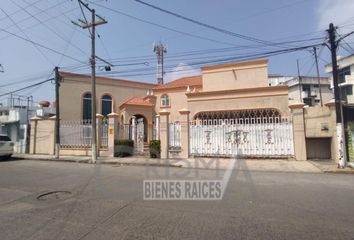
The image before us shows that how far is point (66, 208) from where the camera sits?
210 inches

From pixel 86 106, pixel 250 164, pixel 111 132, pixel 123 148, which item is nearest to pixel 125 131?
pixel 111 132

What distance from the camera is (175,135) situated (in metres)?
14.9

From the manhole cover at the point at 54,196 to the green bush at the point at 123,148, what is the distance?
8.97 meters

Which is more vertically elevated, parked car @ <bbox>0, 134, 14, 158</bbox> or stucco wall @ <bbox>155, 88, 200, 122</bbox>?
stucco wall @ <bbox>155, 88, 200, 122</bbox>

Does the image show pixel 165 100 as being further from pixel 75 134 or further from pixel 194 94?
pixel 75 134

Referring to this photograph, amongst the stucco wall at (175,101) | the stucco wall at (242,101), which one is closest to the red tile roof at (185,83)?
the stucco wall at (175,101)

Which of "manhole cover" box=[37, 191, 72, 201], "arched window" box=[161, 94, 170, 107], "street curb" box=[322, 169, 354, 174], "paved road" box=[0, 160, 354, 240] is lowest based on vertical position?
"street curb" box=[322, 169, 354, 174]

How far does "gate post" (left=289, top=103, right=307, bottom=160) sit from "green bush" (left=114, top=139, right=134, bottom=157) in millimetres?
9571

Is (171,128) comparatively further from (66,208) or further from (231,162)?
(66,208)

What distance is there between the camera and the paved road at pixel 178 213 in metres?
3.99

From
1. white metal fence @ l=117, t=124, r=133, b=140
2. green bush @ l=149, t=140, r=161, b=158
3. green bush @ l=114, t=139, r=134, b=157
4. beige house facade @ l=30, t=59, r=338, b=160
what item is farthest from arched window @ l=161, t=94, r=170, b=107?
green bush @ l=149, t=140, r=161, b=158

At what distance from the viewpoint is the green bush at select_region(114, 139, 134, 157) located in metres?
15.8

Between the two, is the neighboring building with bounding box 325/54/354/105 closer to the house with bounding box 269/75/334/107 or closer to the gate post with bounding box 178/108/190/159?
the house with bounding box 269/75/334/107

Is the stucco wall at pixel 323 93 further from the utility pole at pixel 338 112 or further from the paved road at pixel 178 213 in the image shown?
the paved road at pixel 178 213
